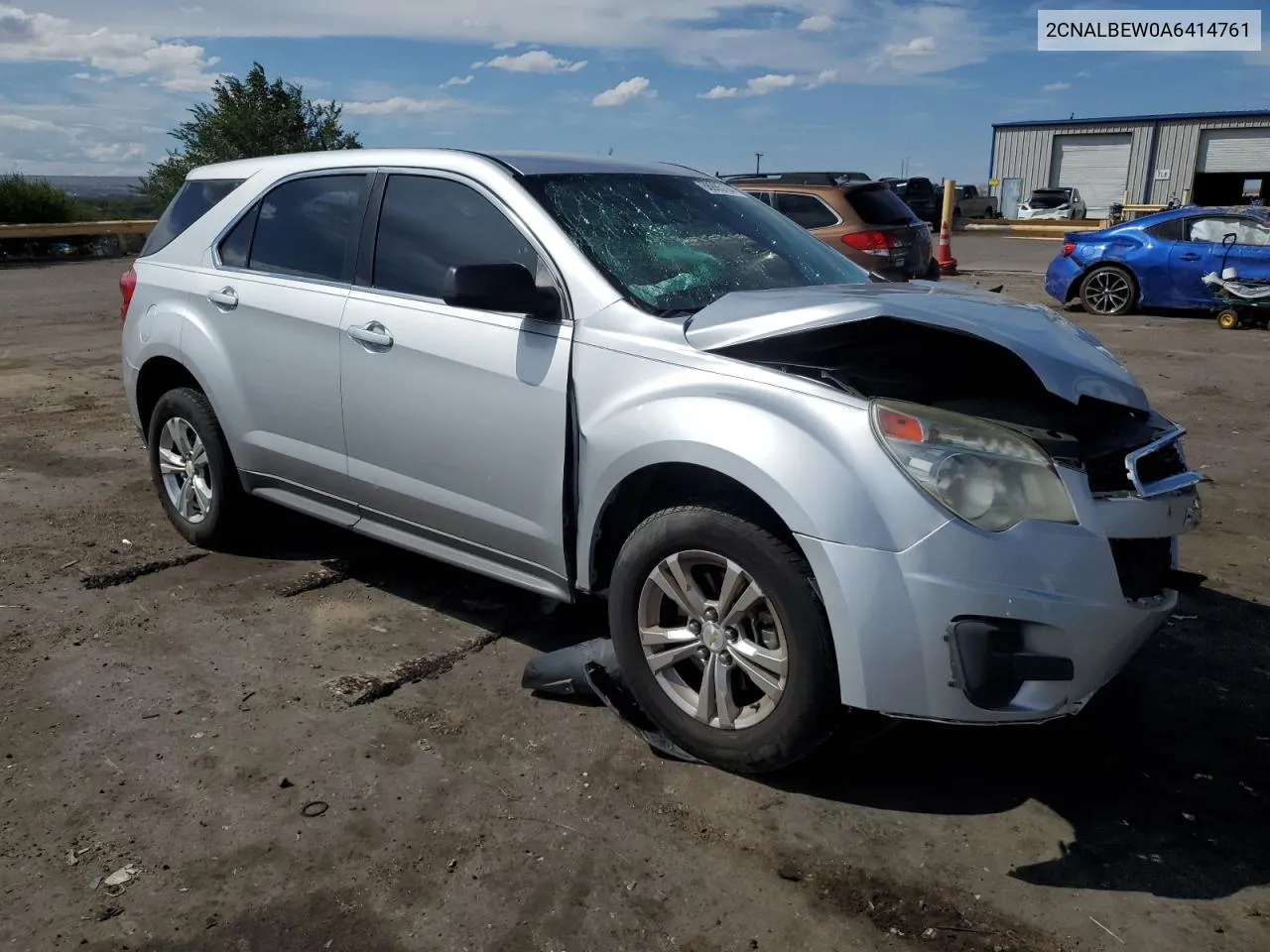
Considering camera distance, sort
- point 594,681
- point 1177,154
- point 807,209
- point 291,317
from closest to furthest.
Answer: point 594,681 → point 291,317 → point 807,209 → point 1177,154

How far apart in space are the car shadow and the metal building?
46476 millimetres

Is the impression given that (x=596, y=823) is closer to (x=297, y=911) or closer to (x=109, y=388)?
(x=297, y=911)

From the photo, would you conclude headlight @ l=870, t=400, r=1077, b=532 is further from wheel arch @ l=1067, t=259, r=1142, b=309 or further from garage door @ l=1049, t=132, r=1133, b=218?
garage door @ l=1049, t=132, r=1133, b=218

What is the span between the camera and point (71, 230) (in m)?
25.3

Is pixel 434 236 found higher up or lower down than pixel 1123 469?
higher up

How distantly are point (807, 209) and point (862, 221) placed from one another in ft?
2.26

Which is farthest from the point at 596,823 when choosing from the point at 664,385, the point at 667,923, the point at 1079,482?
the point at 1079,482

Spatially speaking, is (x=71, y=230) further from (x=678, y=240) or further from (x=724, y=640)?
(x=724, y=640)

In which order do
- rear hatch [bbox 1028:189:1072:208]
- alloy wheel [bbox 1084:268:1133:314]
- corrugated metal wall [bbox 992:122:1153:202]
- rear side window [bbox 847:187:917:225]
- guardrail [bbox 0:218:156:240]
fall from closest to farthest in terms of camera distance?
rear side window [bbox 847:187:917:225]
alloy wheel [bbox 1084:268:1133:314]
guardrail [bbox 0:218:156:240]
rear hatch [bbox 1028:189:1072:208]
corrugated metal wall [bbox 992:122:1153:202]

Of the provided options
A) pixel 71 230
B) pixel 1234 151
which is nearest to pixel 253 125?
pixel 71 230

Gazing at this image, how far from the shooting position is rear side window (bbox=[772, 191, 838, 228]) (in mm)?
11562

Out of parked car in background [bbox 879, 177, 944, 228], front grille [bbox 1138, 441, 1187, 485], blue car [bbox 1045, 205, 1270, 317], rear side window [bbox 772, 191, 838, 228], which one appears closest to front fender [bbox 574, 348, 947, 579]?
front grille [bbox 1138, 441, 1187, 485]

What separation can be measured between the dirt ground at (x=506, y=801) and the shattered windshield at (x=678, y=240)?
4.78ft

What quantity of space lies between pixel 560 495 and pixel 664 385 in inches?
20.8
